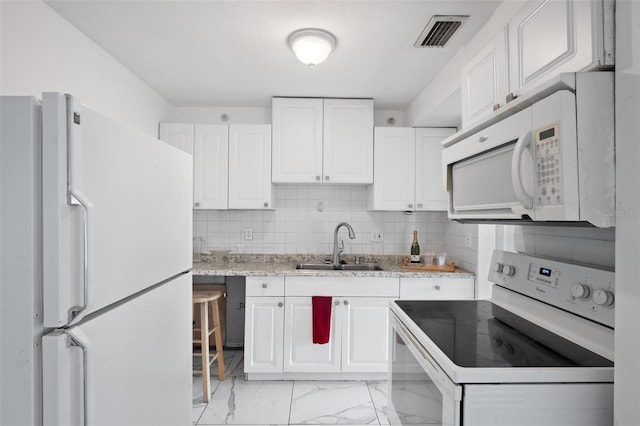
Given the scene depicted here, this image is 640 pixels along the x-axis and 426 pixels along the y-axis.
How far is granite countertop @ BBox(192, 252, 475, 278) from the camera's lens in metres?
2.60

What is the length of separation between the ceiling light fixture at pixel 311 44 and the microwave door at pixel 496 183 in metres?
0.97

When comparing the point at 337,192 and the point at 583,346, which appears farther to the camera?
the point at 337,192

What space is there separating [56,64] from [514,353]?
2.30 m

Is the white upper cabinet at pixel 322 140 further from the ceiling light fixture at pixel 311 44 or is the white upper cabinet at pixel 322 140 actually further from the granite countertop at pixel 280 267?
the ceiling light fixture at pixel 311 44

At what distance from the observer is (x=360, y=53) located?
84.4 inches

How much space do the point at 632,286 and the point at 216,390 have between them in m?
2.48

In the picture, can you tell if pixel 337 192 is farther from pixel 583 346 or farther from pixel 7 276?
pixel 7 276

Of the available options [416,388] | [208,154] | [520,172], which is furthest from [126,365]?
[208,154]

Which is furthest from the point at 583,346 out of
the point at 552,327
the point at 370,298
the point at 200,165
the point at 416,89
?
the point at 200,165

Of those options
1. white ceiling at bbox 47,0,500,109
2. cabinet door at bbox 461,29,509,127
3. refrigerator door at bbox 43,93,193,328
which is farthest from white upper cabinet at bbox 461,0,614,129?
refrigerator door at bbox 43,93,193,328

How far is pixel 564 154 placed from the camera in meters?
0.93

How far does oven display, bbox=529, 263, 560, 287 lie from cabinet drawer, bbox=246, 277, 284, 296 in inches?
64.3

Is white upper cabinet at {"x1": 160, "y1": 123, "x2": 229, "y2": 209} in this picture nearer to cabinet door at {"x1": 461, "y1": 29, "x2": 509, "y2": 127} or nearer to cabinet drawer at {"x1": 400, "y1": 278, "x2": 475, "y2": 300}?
cabinet drawer at {"x1": 400, "y1": 278, "x2": 475, "y2": 300}

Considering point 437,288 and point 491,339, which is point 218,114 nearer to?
point 437,288
